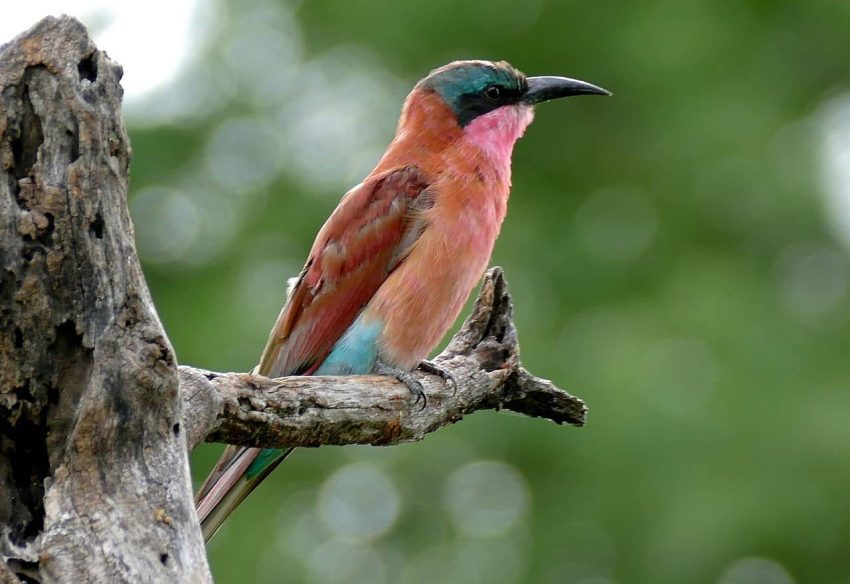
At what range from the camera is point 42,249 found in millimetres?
2871

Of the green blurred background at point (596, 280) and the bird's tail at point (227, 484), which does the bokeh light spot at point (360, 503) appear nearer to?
the green blurred background at point (596, 280)

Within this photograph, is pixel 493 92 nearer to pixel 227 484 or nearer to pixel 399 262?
pixel 399 262

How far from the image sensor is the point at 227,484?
4.04 metres

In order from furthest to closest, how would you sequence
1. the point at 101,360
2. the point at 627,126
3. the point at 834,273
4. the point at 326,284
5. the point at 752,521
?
the point at 627,126, the point at 834,273, the point at 752,521, the point at 326,284, the point at 101,360

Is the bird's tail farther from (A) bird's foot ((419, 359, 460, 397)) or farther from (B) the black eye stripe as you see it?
(B) the black eye stripe

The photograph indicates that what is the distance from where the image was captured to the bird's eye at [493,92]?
546cm

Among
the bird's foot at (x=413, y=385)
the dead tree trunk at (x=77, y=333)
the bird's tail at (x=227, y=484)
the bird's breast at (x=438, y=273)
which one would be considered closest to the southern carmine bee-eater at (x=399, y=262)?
the bird's breast at (x=438, y=273)

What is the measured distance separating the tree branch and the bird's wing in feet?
1.37

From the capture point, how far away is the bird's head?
210 inches

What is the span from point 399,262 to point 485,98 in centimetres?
94

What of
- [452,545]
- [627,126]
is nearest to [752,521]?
[452,545]

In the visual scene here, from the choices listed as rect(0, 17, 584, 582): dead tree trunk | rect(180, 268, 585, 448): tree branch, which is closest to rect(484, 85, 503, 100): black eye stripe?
rect(180, 268, 585, 448): tree branch

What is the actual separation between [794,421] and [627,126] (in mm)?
2886

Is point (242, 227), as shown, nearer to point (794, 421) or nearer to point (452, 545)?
point (452, 545)
